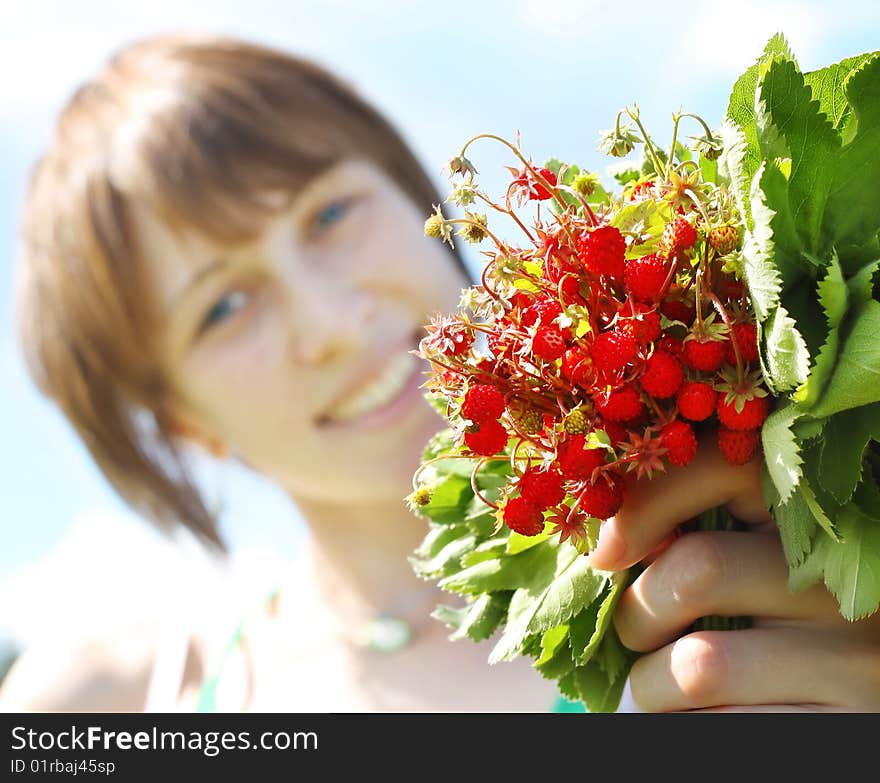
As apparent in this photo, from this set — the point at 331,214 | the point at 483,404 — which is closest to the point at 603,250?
the point at 483,404

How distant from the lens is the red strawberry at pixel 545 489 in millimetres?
664

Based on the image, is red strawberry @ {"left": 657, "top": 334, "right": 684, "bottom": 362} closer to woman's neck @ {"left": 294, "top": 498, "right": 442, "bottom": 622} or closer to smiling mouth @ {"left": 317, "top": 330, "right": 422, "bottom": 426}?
smiling mouth @ {"left": 317, "top": 330, "right": 422, "bottom": 426}

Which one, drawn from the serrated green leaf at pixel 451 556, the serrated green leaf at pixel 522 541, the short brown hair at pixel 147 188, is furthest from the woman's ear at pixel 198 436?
the serrated green leaf at pixel 522 541

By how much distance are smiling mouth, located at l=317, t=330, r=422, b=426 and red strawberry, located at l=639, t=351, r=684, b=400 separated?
1292 mm

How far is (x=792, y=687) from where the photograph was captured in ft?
2.50

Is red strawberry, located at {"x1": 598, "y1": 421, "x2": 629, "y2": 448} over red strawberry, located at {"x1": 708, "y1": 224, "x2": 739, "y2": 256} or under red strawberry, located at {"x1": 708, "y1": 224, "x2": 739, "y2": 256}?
under

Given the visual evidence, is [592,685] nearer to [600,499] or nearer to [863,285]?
[600,499]

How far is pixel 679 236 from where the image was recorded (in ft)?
2.09

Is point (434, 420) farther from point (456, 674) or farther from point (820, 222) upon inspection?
point (820, 222)

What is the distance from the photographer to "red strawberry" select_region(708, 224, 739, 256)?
2.09 feet

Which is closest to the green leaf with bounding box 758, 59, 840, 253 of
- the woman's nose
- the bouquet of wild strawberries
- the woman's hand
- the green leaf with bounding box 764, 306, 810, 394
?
the bouquet of wild strawberries

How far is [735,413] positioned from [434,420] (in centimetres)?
142

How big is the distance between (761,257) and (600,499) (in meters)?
0.21
